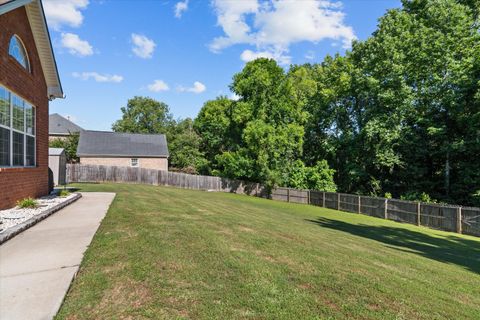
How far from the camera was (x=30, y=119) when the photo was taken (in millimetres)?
10281

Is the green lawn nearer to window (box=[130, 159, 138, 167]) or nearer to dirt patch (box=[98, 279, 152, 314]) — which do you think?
dirt patch (box=[98, 279, 152, 314])

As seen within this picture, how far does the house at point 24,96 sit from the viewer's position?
26.5ft

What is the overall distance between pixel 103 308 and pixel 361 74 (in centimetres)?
2998

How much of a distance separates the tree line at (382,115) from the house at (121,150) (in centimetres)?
825

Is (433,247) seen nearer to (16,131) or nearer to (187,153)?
(16,131)

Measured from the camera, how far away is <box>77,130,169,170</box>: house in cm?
→ 3391

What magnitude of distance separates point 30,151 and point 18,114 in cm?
157

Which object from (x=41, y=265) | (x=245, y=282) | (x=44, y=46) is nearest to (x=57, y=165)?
(x=44, y=46)

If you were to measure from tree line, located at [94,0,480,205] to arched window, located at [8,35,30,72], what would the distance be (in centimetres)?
2042

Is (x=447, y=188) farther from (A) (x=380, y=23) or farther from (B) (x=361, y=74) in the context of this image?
(A) (x=380, y=23)

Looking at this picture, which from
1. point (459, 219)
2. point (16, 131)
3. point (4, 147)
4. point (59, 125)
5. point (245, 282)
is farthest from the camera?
point (59, 125)

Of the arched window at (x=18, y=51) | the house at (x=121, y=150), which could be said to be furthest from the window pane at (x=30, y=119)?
the house at (x=121, y=150)

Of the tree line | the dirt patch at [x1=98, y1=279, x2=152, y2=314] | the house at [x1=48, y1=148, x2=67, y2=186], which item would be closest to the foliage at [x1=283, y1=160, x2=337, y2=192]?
the tree line

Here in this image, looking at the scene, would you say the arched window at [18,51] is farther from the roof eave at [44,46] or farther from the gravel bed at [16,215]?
the gravel bed at [16,215]
